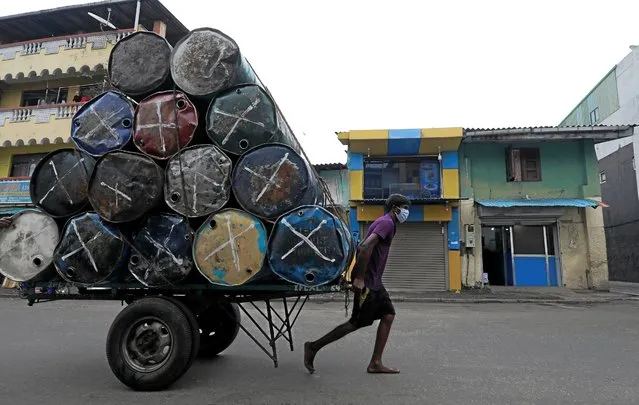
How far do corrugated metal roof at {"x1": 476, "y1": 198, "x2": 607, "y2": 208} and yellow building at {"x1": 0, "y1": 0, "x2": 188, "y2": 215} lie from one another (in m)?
14.1

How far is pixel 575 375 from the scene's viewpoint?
12.9 ft

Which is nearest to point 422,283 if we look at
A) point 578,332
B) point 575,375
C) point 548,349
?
point 578,332

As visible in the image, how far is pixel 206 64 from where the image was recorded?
3674 millimetres

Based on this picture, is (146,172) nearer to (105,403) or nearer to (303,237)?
(303,237)

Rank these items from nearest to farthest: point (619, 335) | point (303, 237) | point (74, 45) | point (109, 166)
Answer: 1. point (303, 237)
2. point (109, 166)
3. point (619, 335)
4. point (74, 45)

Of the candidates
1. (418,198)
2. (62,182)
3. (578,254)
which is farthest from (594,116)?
(62,182)

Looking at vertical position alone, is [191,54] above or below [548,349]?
above

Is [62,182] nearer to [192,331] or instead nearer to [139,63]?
[139,63]

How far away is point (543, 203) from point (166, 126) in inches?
538

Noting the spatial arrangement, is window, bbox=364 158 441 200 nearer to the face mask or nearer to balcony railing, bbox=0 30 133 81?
balcony railing, bbox=0 30 133 81

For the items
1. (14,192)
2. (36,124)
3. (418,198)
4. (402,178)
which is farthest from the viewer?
(36,124)

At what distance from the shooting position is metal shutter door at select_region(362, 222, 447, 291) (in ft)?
48.6

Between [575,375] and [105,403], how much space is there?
4.03 metres

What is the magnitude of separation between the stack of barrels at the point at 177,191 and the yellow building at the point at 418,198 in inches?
438
